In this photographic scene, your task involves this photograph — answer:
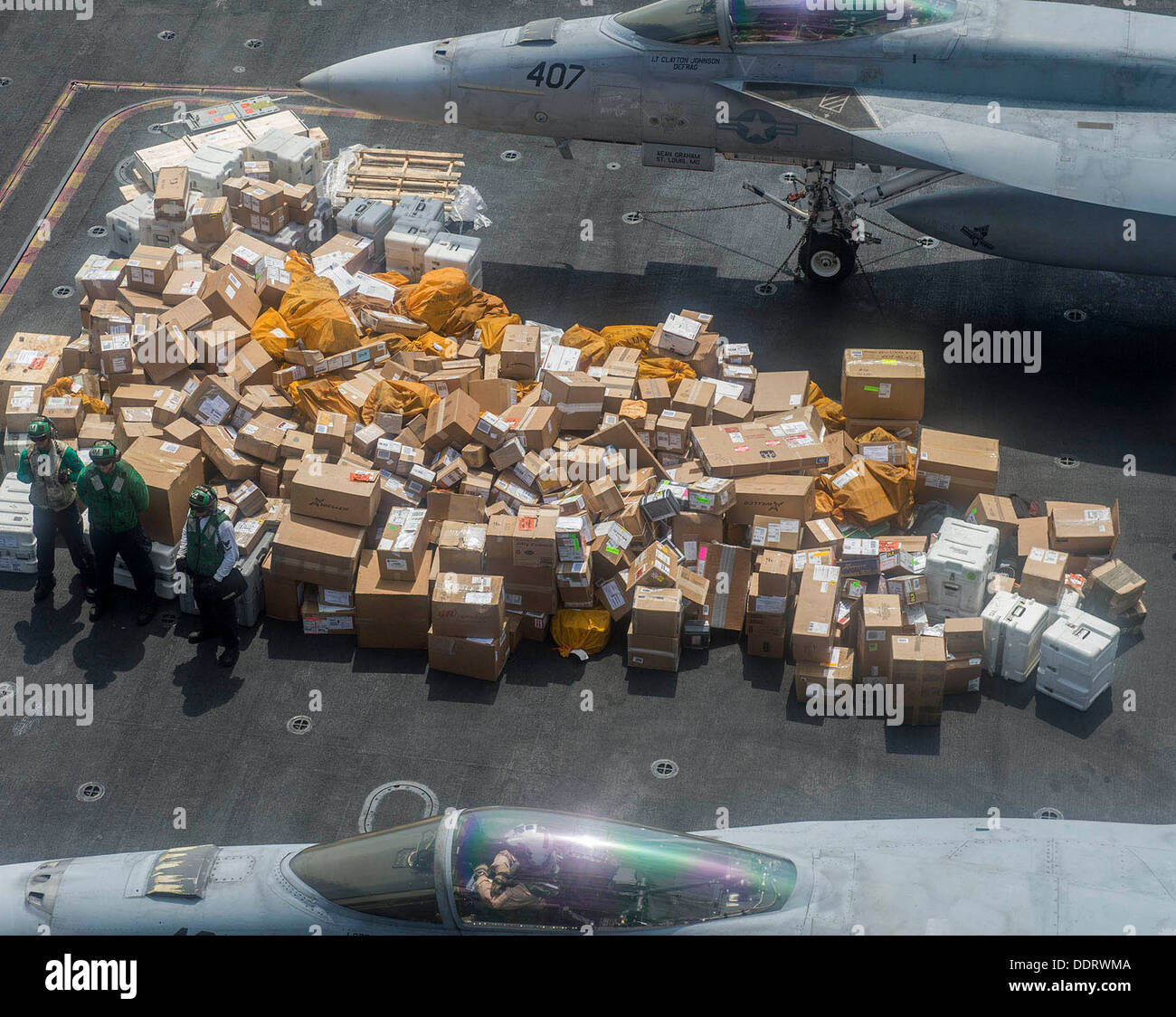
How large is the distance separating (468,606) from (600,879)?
4395mm

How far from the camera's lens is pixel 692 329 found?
15.5 m

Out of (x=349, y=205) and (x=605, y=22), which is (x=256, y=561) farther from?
(x=605, y=22)

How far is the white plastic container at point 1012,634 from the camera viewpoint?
12.5 metres

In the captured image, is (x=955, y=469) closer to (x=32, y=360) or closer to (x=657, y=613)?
(x=657, y=613)

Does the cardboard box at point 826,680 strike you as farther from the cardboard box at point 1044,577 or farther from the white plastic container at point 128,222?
the white plastic container at point 128,222

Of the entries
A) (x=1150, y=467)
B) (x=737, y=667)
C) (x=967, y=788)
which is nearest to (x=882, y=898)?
(x=967, y=788)

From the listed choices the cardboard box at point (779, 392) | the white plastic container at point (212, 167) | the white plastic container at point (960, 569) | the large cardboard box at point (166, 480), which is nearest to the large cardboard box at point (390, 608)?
the large cardboard box at point (166, 480)

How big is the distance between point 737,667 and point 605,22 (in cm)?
804

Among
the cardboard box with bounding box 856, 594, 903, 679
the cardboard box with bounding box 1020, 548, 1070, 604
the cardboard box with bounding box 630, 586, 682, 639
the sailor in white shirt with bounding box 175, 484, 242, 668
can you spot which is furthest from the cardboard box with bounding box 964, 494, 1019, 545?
the sailor in white shirt with bounding box 175, 484, 242, 668

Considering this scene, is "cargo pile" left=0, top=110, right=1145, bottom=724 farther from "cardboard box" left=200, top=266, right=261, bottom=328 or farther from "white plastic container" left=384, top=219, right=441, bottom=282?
"white plastic container" left=384, top=219, right=441, bottom=282

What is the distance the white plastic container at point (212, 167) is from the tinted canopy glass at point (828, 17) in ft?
20.1

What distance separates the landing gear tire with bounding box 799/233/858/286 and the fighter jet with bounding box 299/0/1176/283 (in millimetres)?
548

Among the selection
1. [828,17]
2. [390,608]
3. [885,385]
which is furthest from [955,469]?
[390,608]

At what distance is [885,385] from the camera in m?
14.6
